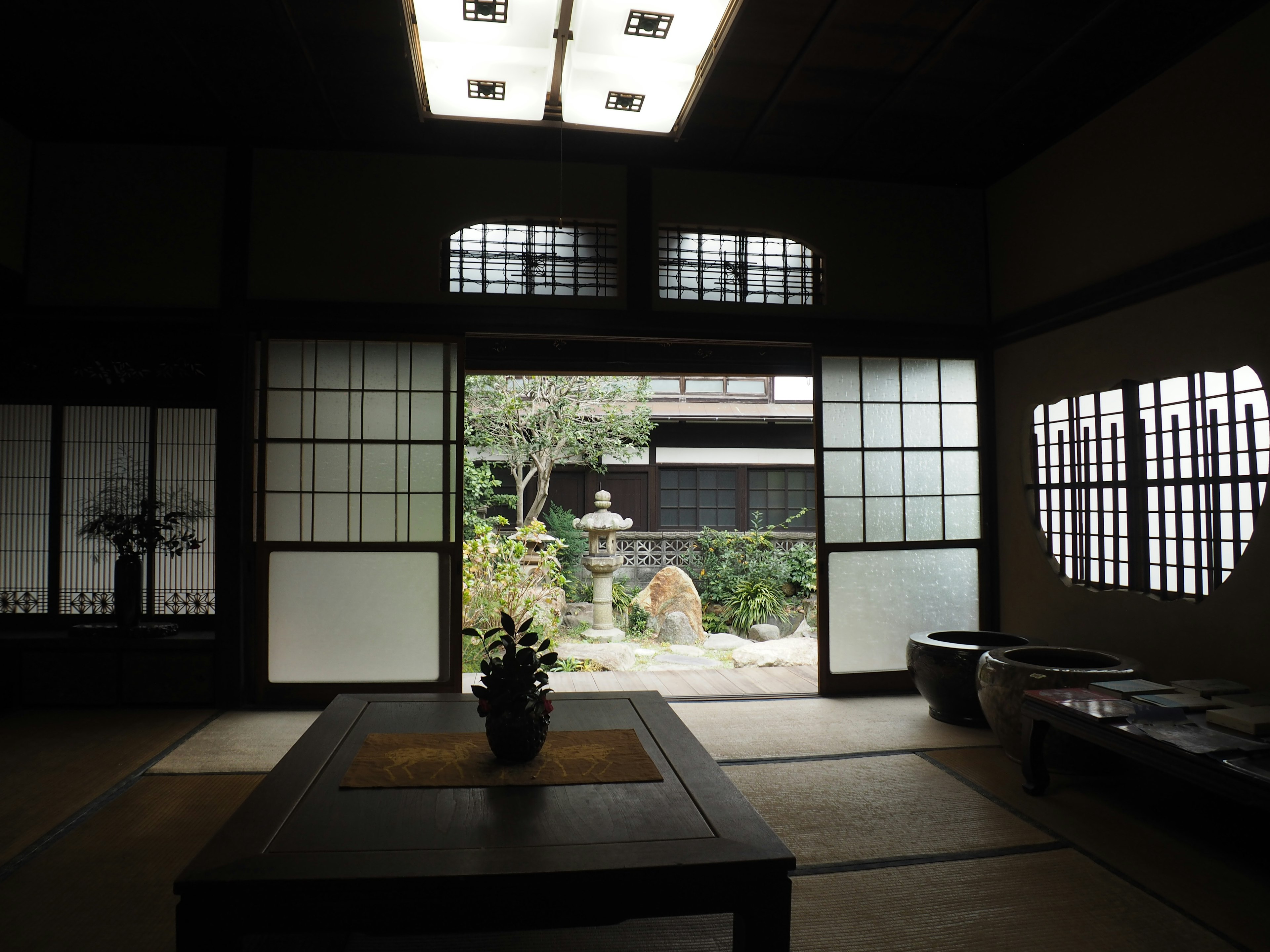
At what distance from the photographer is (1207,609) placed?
3.36 meters

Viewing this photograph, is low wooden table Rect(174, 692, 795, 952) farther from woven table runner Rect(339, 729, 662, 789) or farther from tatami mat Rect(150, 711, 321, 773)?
tatami mat Rect(150, 711, 321, 773)

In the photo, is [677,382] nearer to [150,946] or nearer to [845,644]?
[845,644]

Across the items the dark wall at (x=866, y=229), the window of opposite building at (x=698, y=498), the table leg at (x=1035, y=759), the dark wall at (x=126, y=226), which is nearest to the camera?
the table leg at (x=1035, y=759)

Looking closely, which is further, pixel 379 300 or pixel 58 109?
pixel 379 300

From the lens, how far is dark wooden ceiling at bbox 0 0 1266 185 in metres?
3.23

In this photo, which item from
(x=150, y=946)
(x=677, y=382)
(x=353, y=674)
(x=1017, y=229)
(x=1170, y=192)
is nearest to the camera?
(x=150, y=946)

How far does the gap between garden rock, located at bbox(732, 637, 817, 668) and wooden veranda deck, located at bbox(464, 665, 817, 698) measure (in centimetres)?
74

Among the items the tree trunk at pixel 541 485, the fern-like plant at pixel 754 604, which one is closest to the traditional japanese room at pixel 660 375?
the fern-like plant at pixel 754 604

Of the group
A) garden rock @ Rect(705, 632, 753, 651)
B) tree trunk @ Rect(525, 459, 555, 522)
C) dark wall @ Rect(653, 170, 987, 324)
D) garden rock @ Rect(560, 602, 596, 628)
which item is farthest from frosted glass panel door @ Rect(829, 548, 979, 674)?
tree trunk @ Rect(525, 459, 555, 522)

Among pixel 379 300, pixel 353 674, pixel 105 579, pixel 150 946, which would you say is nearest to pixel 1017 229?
pixel 379 300

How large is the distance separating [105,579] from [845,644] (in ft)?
14.2

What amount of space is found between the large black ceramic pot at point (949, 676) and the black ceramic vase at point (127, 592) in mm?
4191

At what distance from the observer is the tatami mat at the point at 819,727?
3654 mm

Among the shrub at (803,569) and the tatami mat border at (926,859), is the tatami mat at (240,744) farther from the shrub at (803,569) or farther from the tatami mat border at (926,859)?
the shrub at (803,569)
